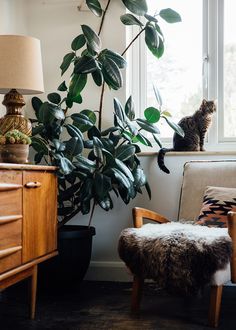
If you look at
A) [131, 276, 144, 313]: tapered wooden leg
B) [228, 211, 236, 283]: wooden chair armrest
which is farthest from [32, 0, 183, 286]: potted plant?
[228, 211, 236, 283]: wooden chair armrest

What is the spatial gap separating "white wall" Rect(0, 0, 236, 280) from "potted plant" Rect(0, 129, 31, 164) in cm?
105

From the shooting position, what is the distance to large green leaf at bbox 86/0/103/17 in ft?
9.89

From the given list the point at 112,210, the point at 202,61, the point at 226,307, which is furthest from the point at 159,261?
the point at 202,61

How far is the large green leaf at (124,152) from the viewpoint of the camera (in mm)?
2770

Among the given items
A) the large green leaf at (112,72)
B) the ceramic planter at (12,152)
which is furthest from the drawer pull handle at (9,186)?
the large green leaf at (112,72)

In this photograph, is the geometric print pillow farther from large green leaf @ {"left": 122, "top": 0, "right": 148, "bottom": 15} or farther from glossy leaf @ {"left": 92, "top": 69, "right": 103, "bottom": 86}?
large green leaf @ {"left": 122, "top": 0, "right": 148, "bottom": 15}

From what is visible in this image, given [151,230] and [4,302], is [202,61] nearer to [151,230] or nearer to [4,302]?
[151,230]

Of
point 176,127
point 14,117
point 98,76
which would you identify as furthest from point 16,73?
point 176,127

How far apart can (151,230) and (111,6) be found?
165 centimetres

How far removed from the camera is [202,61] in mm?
3311

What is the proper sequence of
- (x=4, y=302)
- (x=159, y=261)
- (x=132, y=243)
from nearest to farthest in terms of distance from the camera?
(x=159, y=261) < (x=132, y=243) < (x=4, y=302)

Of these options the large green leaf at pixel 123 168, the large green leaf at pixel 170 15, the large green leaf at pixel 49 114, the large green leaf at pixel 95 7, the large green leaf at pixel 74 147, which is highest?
the large green leaf at pixel 95 7

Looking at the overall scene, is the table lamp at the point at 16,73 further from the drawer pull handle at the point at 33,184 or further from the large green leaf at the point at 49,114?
the drawer pull handle at the point at 33,184

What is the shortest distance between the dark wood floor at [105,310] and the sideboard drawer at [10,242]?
393mm
